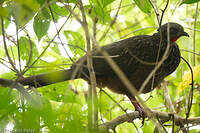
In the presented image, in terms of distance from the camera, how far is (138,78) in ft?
10.2

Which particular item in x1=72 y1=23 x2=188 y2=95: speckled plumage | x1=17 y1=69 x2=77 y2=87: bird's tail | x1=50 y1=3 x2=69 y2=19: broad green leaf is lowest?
x1=17 y1=69 x2=77 y2=87: bird's tail

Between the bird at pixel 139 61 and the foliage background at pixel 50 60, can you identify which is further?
the bird at pixel 139 61

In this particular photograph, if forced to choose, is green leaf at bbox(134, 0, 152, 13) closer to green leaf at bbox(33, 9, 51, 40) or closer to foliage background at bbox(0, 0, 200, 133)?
foliage background at bbox(0, 0, 200, 133)

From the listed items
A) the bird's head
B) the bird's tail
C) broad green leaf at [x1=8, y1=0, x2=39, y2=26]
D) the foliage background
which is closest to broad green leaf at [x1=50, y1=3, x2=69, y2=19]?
the foliage background

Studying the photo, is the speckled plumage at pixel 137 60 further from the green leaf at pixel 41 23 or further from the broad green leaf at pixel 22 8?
the broad green leaf at pixel 22 8

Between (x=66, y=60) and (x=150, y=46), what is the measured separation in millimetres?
1011

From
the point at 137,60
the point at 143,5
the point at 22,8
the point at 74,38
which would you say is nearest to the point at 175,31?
the point at 137,60

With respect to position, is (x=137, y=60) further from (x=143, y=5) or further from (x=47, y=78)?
(x=47, y=78)

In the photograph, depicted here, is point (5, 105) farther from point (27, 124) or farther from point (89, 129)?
point (89, 129)

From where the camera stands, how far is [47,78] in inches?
97.0

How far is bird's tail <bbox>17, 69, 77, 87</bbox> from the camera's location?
2.25 meters

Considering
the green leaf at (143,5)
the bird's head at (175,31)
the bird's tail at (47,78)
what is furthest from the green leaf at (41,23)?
the bird's head at (175,31)

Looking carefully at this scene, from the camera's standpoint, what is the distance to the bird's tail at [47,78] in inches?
88.5

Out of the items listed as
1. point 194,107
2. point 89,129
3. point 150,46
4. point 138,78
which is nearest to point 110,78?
point 138,78
